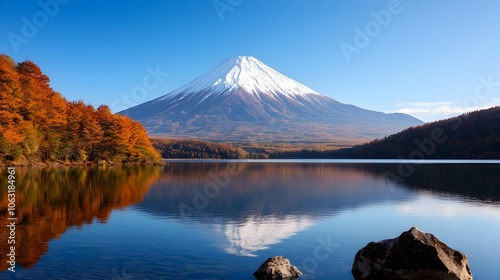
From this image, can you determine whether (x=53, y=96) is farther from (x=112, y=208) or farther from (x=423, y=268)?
(x=423, y=268)

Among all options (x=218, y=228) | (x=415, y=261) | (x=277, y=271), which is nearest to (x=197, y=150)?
(x=218, y=228)

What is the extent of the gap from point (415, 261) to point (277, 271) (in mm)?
3096

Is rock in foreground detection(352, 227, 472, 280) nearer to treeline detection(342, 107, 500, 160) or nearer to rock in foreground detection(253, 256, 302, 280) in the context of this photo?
rock in foreground detection(253, 256, 302, 280)

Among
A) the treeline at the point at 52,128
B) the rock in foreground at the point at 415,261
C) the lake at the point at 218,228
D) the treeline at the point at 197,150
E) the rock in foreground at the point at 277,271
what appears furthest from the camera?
→ the treeline at the point at 197,150

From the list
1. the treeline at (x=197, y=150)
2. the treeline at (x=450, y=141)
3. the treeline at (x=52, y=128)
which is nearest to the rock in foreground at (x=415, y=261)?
the treeline at (x=52, y=128)

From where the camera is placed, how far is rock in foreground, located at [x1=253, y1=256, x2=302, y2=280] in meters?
9.48

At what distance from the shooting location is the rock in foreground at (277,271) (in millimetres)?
9477

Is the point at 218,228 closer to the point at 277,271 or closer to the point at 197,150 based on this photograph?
the point at 277,271

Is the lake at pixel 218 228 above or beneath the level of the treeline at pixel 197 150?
beneath

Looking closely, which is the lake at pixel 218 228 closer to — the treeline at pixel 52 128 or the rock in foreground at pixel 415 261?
the rock in foreground at pixel 415 261

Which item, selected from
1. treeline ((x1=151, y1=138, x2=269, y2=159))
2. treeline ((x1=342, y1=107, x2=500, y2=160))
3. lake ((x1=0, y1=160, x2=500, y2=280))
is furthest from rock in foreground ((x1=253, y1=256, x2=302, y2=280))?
treeline ((x1=151, y1=138, x2=269, y2=159))

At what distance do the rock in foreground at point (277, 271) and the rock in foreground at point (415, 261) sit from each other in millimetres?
1549

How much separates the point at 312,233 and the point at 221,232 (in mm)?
3250

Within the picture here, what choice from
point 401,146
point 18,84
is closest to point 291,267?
point 18,84
